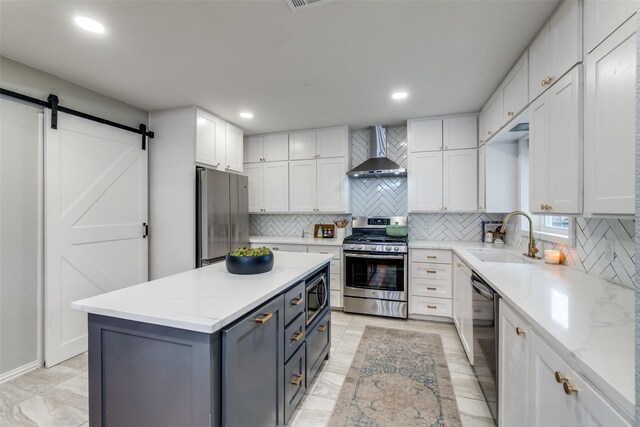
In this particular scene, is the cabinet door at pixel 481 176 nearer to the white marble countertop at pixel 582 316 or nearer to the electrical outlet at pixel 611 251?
the white marble countertop at pixel 582 316

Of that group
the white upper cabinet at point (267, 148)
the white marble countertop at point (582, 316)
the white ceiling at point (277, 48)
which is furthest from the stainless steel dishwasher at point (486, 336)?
the white upper cabinet at point (267, 148)

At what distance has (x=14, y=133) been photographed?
223 centimetres

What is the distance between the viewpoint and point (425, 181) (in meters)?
3.60

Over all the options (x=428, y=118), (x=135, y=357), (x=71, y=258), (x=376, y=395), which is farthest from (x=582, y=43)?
(x=71, y=258)

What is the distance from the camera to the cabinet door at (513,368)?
1.23m

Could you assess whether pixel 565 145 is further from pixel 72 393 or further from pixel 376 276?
pixel 72 393

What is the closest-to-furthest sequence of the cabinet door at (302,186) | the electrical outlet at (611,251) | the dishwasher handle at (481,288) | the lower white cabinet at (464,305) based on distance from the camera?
the electrical outlet at (611,251), the dishwasher handle at (481,288), the lower white cabinet at (464,305), the cabinet door at (302,186)

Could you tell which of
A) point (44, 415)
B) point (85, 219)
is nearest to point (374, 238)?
point (85, 219)

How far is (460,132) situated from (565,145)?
2.08 meters

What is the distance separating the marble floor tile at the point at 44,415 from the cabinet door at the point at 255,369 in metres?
1.35

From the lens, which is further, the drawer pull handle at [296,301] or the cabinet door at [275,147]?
the cabinet door at [275,147]

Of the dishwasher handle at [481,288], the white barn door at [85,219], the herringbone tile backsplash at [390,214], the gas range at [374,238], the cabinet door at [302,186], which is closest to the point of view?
the dishwasher handle at [481,288]

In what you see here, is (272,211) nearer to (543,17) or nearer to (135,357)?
(135,357)

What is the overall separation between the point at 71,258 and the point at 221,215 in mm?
1414
